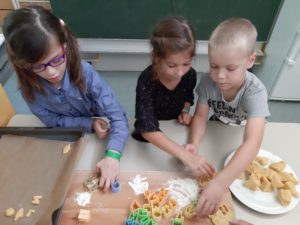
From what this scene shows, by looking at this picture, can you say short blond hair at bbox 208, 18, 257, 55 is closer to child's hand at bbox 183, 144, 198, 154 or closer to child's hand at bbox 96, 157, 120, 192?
child's hand at bbox 183, 144, 198, 154

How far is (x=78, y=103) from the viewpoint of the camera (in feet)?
3.05

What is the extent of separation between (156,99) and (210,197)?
0.42m

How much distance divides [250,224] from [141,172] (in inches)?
11.6

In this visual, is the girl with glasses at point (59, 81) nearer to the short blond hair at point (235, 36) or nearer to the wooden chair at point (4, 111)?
the wooden chair at point (4, 111)

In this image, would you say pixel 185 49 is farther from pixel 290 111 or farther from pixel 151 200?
pixel 290 111

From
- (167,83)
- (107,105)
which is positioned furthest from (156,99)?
(107,105)

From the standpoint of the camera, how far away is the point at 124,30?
188cm

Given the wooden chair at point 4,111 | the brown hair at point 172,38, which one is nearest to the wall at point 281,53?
the brown hair at point 172,38

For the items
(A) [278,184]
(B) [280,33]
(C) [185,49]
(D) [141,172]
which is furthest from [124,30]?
(A) [278,184]

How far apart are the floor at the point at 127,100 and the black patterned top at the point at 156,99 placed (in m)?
0.83

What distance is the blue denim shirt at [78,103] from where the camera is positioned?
2.82 feet

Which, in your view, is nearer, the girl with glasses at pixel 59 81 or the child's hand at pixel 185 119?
the girl with glasses at pixel 59 81

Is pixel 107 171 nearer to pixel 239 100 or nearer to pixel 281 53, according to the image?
pixel 239 100

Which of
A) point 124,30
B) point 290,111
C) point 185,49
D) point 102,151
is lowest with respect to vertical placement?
point 290,111
